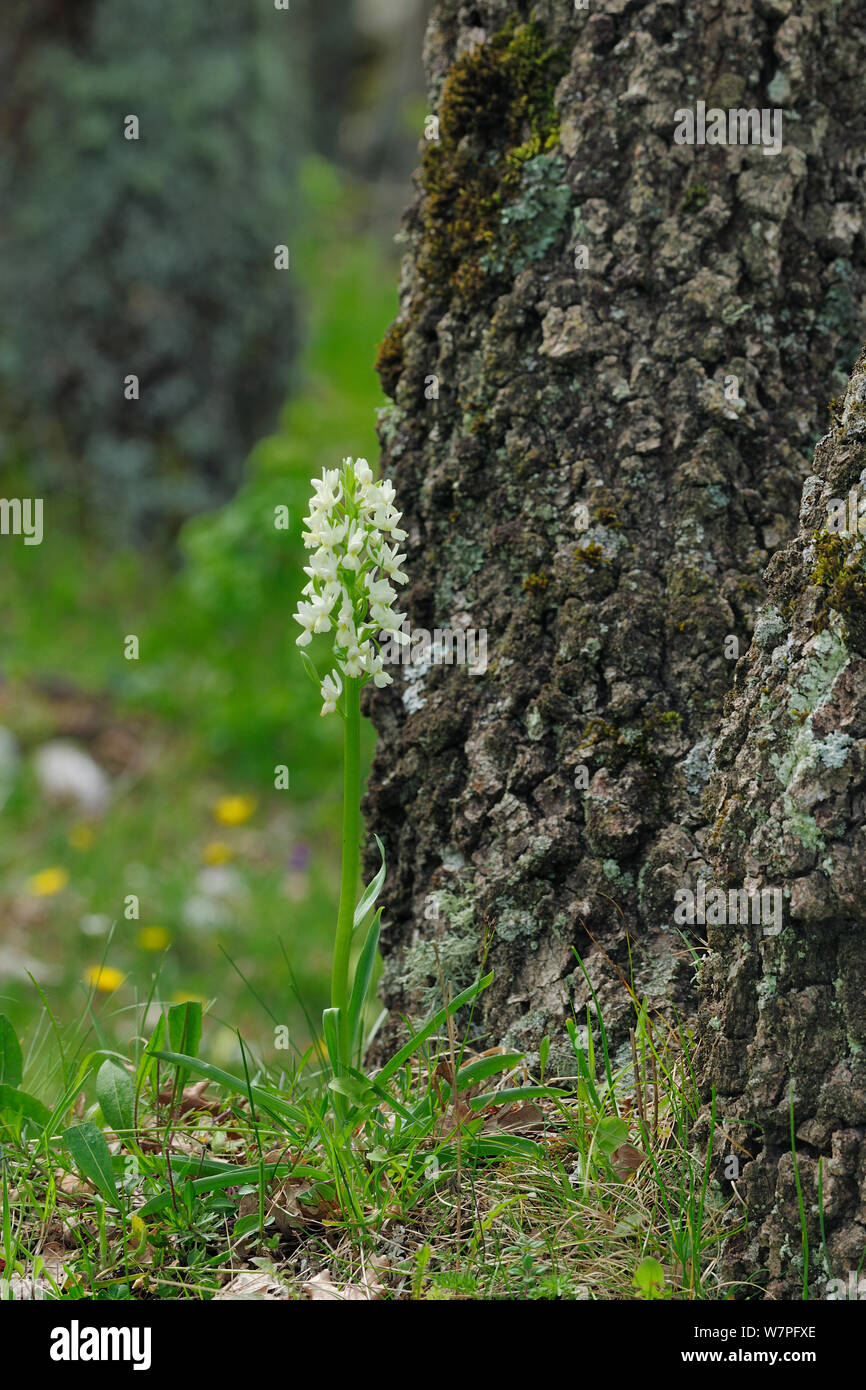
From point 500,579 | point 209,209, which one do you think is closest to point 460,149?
point 500,579

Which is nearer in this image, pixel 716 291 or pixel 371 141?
pixel 716 291

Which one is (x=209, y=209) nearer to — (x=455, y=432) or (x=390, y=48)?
(x=455, y=432)

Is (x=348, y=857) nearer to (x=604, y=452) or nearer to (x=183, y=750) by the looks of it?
(x=604, y=452)

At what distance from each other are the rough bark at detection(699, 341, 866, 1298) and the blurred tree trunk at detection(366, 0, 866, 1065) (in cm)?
38

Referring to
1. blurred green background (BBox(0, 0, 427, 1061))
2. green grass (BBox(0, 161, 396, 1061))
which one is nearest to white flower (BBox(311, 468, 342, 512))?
green grass (BBox(0, 161, 396, 1061))

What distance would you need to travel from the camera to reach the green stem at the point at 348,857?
188 cm

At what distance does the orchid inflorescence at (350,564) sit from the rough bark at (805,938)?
0.57m

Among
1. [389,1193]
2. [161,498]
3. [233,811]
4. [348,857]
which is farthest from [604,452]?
[161,498]

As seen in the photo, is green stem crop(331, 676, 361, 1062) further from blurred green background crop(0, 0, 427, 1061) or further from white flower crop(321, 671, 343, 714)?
blurred green background crop(0, 0, 427, 1061)

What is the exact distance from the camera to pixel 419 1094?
6.61 ft

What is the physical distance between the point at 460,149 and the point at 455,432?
1.86ft

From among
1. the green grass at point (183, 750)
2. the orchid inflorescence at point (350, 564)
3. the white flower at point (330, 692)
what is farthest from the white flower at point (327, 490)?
the green grass at point (183, 750)

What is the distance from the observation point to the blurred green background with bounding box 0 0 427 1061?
16.5 ft

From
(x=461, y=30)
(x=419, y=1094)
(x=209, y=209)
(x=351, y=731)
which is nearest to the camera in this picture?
(x=351, y=731)
